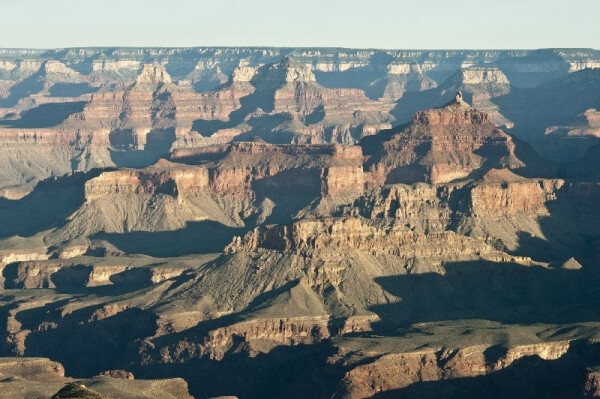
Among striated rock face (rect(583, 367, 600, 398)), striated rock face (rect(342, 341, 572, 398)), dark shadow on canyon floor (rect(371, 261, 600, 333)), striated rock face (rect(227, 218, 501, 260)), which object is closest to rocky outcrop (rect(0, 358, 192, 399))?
striated rock face (rect(342, 341, 572, 398))

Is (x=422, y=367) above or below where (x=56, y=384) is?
below

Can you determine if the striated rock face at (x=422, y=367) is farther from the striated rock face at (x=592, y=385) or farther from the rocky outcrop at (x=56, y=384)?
the rocky outcrop at (x=56, y=384)

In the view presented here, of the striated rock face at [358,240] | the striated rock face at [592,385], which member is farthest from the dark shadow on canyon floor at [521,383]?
the striated rock face at [358,240]

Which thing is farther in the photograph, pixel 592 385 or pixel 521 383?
pixel 521 383

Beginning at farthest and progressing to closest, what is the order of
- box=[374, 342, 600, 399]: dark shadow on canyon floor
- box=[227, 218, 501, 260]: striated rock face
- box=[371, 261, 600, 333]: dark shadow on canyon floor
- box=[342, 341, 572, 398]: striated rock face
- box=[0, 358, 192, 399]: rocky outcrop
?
box=[227, 218, 501, 260]: striated rock face < box=[371, 261, 600, 333]: dark shadow on canyon floor < box=[374, 342, 600, 399]: dark shadow on canyon floor < box=[342, 341, 572, 398]: striated rock face < box=[0, 358, 192, 399]: rocky outcrop

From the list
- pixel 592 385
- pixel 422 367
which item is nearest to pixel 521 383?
pixel 422 367

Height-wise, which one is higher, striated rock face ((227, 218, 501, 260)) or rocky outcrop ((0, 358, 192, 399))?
striated rock face ((227, 218, 501, 260))

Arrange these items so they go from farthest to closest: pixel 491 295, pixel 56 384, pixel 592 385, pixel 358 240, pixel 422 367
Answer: pixel 358 240, pixel 491 295, pixel 422 367, pixel 592 385, pixel 56 384

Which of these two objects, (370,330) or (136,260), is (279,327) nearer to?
(370,330)

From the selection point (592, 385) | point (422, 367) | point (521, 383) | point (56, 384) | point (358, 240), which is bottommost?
point (521, 383)

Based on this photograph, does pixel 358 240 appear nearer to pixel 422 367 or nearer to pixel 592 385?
pixel 422 367

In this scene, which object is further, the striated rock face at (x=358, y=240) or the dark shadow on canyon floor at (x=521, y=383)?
the striated rock face at (x=358, y=240)

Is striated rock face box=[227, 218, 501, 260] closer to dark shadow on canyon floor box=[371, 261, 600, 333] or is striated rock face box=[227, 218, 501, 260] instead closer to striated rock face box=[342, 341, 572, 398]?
dark shadow on canyon floor box=[371, 261, 600, 333]
